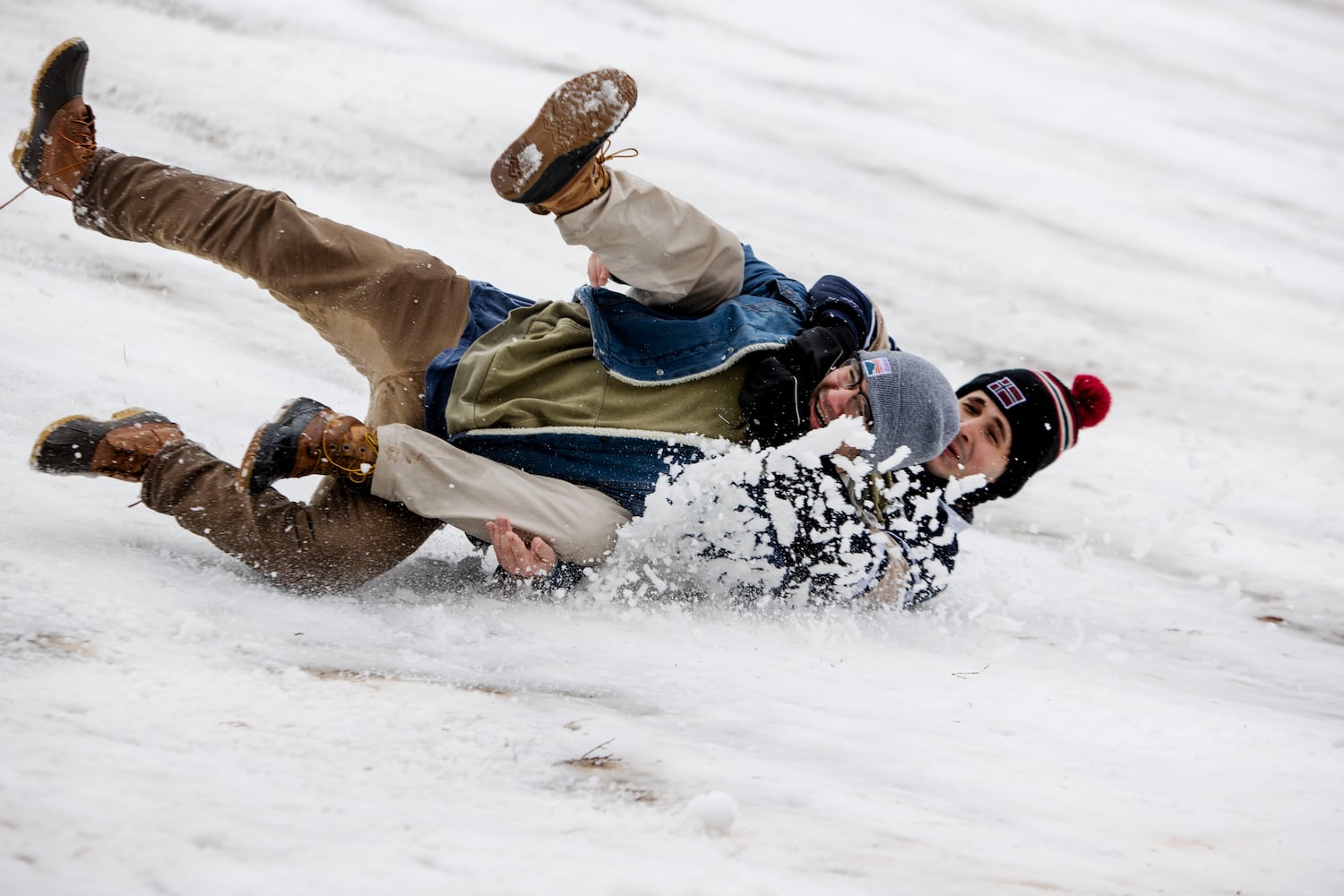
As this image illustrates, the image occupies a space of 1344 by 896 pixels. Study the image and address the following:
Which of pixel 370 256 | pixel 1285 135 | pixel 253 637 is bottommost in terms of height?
pixel 253 637

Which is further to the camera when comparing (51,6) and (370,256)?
(51,6)

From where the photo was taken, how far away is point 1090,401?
265 centimetres

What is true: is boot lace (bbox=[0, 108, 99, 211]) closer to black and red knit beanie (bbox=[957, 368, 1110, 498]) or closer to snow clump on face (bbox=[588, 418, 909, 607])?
snow clump on face (bbox=[588, 418, 909, 607])

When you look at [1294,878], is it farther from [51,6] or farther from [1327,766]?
[51,6]

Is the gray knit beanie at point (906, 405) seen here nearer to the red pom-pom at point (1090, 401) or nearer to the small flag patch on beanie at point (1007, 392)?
the small flag patch on beanie at point (1007, 392)

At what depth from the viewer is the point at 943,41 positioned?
7266 mm

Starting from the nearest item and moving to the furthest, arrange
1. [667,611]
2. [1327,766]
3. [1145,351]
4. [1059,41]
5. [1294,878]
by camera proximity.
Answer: [1294,878] → [1327,766] → [667,611] → [1145,351] → [1059,41]

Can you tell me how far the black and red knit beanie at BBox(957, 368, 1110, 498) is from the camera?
2.54m

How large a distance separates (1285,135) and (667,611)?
22.9ft

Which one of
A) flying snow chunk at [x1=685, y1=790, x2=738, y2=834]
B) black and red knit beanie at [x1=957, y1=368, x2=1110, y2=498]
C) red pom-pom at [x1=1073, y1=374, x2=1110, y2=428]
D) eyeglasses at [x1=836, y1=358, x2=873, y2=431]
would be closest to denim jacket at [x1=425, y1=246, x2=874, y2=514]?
eyeglasses at [x1=836, y1=358, x2=873, y2=431]

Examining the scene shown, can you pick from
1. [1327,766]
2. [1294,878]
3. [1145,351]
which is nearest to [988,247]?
[1145,351]

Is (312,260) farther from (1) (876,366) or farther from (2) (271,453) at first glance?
(1) (876,366)

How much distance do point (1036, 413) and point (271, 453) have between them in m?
1.73

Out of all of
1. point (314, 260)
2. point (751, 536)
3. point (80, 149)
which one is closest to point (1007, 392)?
point (751, 536)
